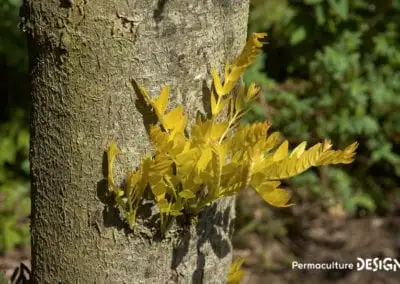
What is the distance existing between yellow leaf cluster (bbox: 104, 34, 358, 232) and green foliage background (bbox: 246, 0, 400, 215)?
2090 mm

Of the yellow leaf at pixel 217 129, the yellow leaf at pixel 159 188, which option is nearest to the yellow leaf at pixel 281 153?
the yellow leaf at pixel 217 129

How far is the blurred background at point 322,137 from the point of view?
346 cm

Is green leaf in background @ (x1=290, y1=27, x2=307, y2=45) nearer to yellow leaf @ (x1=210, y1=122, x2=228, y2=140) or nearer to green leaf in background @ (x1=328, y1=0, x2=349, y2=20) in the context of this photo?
green leaf in background @ (x1=328, y1=0, x2=349, y2=20)

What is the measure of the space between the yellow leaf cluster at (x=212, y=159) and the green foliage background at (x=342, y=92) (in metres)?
2.09

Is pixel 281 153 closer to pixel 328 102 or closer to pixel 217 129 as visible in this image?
pixel 217 129

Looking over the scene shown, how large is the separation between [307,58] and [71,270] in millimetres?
2406

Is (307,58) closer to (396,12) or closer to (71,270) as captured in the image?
(396,12)

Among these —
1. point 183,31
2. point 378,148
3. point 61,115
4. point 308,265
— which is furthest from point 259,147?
point 378,148

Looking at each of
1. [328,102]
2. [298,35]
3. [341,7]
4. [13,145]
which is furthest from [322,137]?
[13,145]

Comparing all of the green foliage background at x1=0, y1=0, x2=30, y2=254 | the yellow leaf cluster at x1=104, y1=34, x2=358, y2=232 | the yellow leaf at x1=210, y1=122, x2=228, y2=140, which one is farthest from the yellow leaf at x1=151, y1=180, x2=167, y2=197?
the green foliage background at x1=0, y1=0, x2=30, y2=254

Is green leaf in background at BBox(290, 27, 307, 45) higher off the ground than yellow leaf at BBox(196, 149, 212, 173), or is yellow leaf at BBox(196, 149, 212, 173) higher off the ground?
green leaf in background at BBox(290, 27, 307, 45)

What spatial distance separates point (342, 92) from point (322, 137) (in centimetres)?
25

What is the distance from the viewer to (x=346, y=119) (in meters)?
3.65

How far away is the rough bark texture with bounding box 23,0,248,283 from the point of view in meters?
1.33
